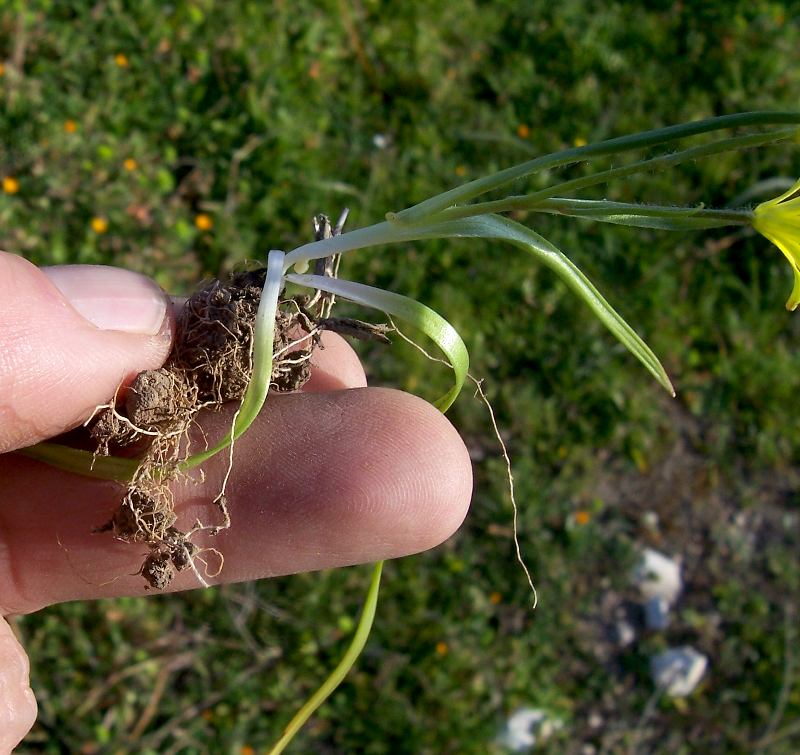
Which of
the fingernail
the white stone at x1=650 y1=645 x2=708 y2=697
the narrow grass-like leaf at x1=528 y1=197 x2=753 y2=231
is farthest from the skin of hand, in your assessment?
the white stone at x1=650 y1=645 x2=708 y2=697

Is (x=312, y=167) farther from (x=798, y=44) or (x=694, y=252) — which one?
(x=798, y=44)

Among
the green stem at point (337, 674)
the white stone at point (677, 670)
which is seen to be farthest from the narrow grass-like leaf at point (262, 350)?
the white stone at point (677, 670)

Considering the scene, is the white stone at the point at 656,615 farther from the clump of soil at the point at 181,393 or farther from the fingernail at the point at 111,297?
the fingernail at the point at 111,297

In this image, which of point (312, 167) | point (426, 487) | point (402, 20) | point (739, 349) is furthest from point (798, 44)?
point (426, 487)

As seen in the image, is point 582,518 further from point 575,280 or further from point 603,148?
point 603,148

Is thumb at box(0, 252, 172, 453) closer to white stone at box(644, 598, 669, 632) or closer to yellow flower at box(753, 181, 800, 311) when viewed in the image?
yellow flower at box(753, 181, 800, 311)

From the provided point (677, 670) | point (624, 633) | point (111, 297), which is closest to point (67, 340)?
point (111, 297)
